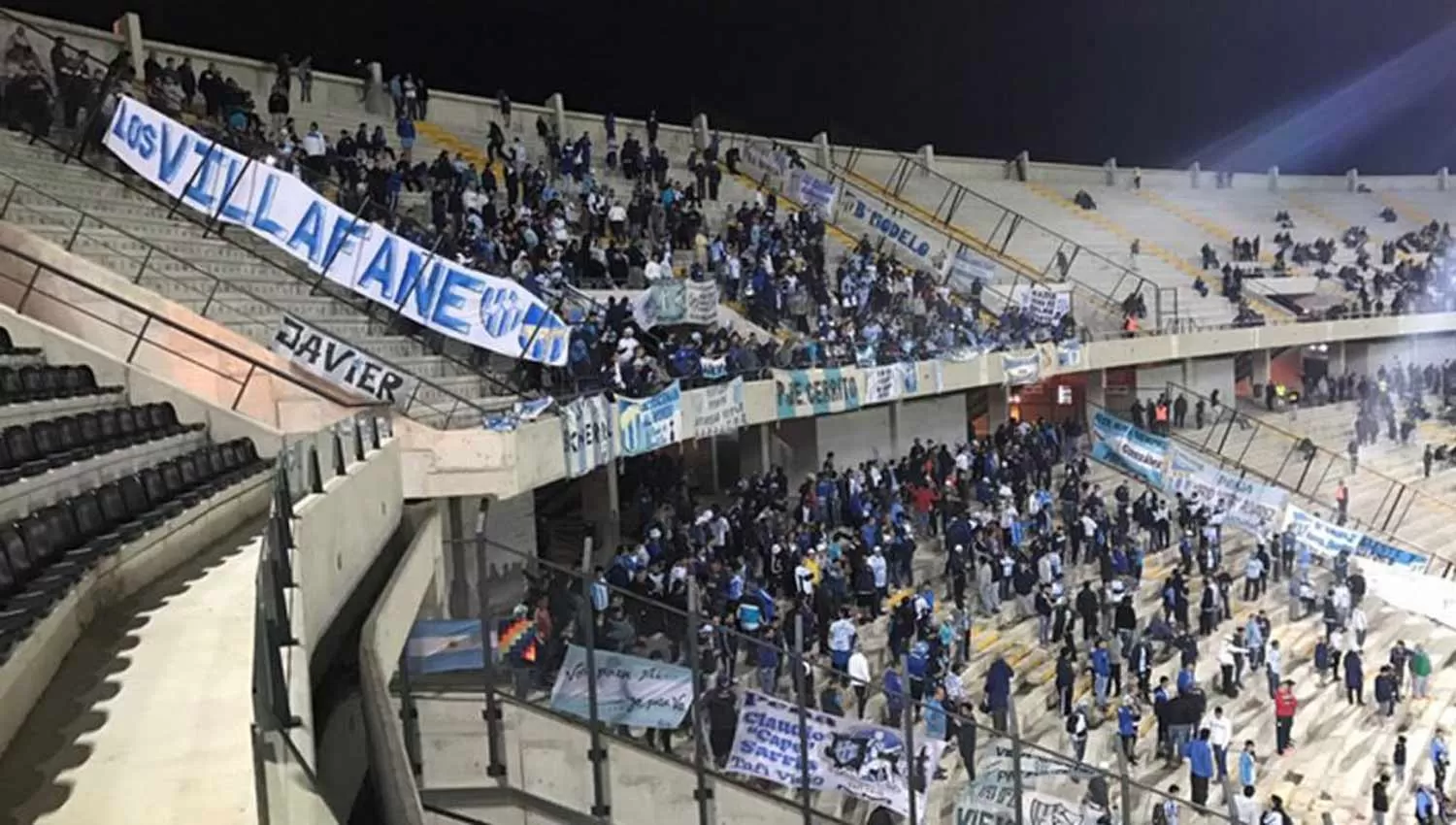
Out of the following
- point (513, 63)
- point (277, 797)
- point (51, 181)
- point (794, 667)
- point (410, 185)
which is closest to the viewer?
point (277, 797)

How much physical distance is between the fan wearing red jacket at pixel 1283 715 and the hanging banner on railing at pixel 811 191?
59.1ft

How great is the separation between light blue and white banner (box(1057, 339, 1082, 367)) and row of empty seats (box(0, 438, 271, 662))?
21.0 metres

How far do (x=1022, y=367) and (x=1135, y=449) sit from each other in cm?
365

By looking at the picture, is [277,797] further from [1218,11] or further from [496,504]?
[1218,11]

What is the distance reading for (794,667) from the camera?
380 inches

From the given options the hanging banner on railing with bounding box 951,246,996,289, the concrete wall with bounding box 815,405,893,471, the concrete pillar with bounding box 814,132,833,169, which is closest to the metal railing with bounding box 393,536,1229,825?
the concrete wall with bounding box 815,405,893,471

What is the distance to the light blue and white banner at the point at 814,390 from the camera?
19.1m

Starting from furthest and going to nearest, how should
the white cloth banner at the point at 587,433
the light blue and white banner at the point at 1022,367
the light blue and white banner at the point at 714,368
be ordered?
the light blue and white banner at the point at 1022,367, the light blue and white banner at the point at 714,368, the white cloth banner at the point at 587,433

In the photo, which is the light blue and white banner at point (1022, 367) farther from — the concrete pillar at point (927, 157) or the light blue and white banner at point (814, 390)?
the concrete pillar at point (927, 157)

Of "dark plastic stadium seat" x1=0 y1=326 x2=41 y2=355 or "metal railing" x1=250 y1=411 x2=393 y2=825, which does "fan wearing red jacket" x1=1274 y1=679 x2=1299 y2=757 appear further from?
"dark plastic stadium seat" x1=0 y1=326 x2=41 y2=355

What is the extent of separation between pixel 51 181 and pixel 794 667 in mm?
11073

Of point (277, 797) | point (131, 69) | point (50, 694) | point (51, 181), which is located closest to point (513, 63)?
point (131, 69)

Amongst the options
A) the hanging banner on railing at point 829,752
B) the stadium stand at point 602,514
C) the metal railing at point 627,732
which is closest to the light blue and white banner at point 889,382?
the stadium stand at point 602,514

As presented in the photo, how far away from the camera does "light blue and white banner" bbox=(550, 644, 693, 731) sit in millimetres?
9398
